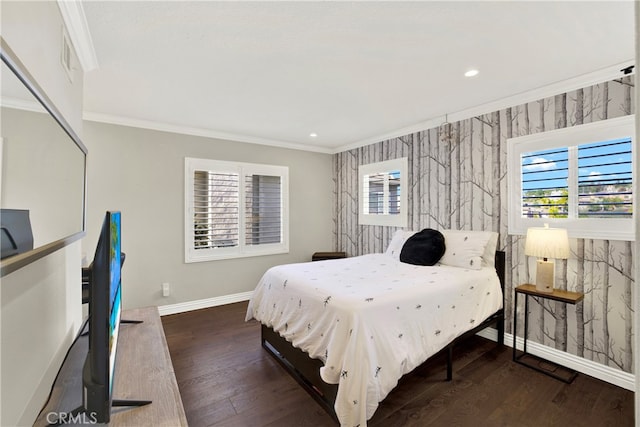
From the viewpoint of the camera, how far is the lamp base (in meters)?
2.44

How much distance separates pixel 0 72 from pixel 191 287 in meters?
3.61

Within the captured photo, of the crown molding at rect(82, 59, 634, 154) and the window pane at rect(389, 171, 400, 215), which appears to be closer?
the crown molding at rect(82, 59, 634, 154)

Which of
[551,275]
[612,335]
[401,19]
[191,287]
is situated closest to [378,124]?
[401,19]

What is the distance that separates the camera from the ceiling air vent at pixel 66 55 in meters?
1.50

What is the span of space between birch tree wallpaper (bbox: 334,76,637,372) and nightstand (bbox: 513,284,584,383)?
125 millimetres

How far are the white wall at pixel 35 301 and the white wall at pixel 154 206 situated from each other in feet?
6.69

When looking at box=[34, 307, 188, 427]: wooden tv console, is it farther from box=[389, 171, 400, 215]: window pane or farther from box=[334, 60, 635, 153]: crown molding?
box=[334, 60, 635, 153]: crown molding

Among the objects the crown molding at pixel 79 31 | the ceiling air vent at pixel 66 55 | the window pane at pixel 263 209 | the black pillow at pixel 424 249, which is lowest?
the black pillow at pixel 424 249

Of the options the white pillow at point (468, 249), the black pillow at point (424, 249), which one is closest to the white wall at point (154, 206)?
the black pillow at point (424, 249)

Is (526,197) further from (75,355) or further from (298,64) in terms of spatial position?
(75,355)

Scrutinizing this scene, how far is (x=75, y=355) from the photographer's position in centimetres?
125

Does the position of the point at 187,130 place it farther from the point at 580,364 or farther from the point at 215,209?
the point at 580,364

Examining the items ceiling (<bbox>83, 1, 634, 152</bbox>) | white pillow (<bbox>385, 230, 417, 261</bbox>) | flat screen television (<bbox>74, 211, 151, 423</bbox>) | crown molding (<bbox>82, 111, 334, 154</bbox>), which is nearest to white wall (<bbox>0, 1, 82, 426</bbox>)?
flat screen television (<bbox>74, 211, 151, 423</bbox>)

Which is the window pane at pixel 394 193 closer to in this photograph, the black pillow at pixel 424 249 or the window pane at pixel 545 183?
the black pillow at pixel 424 249
